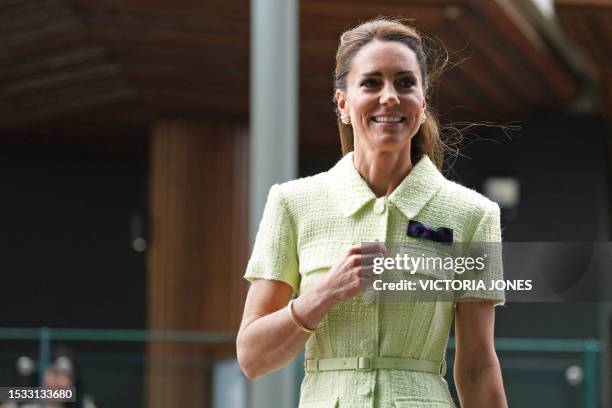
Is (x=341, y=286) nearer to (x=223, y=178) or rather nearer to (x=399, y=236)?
(x=399, y=236)

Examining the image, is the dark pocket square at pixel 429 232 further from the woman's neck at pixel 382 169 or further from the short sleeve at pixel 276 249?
the short sleeve at pixel 276 249

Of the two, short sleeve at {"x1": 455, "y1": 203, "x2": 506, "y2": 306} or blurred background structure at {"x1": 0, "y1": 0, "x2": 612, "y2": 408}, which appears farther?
blurred background structure at {"x1": 0, "y1": 0, "x2": 612, "y2": 408}

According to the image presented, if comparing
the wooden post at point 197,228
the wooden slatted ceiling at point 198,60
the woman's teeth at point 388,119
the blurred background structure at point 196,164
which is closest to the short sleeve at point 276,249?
the woman's teeth at point 388,119

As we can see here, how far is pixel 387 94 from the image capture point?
2.29 metres

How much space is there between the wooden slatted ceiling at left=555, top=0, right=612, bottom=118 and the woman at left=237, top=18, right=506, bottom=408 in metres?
8.56

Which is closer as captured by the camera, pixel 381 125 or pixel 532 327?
pixel 381 125

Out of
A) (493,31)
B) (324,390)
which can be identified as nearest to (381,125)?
(324,390)

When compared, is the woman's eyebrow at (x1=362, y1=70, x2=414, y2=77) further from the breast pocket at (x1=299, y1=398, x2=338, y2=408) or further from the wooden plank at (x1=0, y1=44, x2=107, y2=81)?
the wooden plank at (x1=0, y1=44, x2=107, y2=81)

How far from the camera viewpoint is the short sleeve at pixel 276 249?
7.66 ft

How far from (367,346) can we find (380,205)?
0.81 ft

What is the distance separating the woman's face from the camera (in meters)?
2.31

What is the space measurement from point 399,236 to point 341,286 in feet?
0.74

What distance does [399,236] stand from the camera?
233 centimetres

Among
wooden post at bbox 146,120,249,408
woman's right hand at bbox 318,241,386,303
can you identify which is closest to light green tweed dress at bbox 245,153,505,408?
woman's right hand at bbox 318,241,386,303
